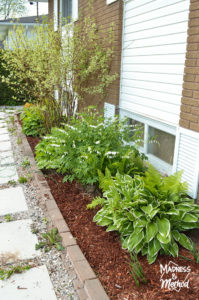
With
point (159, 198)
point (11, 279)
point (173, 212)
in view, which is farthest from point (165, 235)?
point (11, 279)

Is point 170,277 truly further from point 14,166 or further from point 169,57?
point 14,166

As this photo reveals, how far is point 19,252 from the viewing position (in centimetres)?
271

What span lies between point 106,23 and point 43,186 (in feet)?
10.1

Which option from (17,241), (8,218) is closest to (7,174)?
(8,218)

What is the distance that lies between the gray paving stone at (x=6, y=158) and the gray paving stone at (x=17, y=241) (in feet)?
6.96

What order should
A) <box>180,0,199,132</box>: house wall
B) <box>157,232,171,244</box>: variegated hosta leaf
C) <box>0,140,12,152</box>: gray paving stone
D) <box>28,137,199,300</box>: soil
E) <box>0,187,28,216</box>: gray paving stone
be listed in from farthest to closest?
<box>0,140,12,152</box>: gray paving stone
<box>0,187,28,216</box>: gray paving stone
<box>180,0,199,132</box>: house wall
<box>157,232,171,244</box>: variegated hosta leaf
<box>28,137,199,300</box>: soil

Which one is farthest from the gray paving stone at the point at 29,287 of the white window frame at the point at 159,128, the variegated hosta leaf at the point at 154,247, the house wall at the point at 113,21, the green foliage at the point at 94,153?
the house wall at the point at 113,21

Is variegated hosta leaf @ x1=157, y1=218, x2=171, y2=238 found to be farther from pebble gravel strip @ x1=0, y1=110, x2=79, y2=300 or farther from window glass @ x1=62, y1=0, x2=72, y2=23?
window glass @ x1=62, y1=0, x2=72, y2=23

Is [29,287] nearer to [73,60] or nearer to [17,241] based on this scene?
[17,241]

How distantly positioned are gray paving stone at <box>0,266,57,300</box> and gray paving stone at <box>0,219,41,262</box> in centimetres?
25

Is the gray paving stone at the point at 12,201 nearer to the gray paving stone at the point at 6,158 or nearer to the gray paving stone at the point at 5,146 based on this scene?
the gray paving stone at the point at 6,158

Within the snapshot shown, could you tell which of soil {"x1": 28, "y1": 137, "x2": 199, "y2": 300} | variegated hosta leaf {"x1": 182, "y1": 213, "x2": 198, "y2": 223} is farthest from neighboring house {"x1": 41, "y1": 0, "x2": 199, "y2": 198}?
soil {"x1": 28, "y1": 137, "x2": 199, "y2": 300}

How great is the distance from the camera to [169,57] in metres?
3.54

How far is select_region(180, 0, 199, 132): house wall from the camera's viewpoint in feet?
9.65
